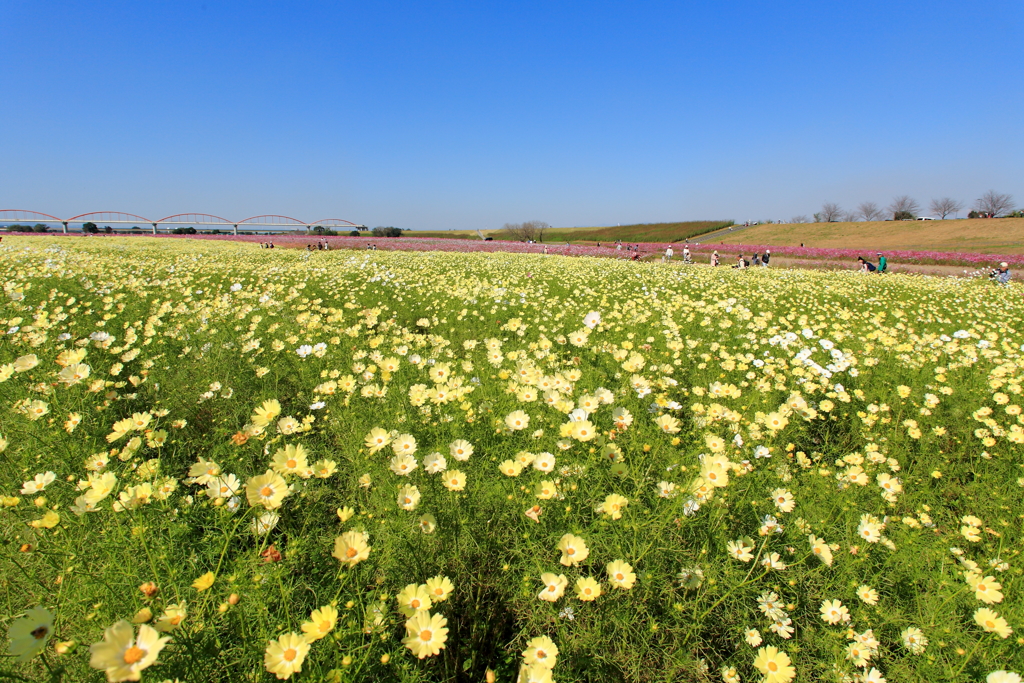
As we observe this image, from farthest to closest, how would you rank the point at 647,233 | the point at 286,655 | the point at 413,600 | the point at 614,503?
1. the point at 647,233
2. the point at 614,503
3. the point at 413,600
4. the point at 286,655

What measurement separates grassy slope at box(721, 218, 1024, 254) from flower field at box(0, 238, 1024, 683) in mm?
43621

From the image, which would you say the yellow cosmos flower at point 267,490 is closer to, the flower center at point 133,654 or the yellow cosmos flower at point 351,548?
the yellow cosmos flower at point 351,548

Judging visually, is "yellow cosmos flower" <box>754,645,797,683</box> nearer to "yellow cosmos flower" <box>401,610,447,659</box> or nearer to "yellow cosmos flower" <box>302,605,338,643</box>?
"yellow cosmos flower" <box>401,610,447,659</box>

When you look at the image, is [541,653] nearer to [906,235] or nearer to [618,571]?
[618,571]

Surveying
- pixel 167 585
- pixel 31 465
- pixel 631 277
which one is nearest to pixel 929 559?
pixel 167 585

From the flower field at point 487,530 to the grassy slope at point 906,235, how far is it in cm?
4362

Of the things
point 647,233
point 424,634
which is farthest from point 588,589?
point 647,233

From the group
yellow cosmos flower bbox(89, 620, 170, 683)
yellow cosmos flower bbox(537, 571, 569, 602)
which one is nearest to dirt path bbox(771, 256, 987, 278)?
yellow cosmos flower bbox(537, 571, 569, 602)

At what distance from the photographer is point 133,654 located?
33.2 inches

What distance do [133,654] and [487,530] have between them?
1.02 metres

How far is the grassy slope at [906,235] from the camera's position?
35312 mm

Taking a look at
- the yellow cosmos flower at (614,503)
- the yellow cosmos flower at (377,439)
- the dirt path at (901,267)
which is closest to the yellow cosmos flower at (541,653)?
the yellow cosmos flower at (614,503)

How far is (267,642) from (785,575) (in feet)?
5.41

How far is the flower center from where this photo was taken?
0.84 m
